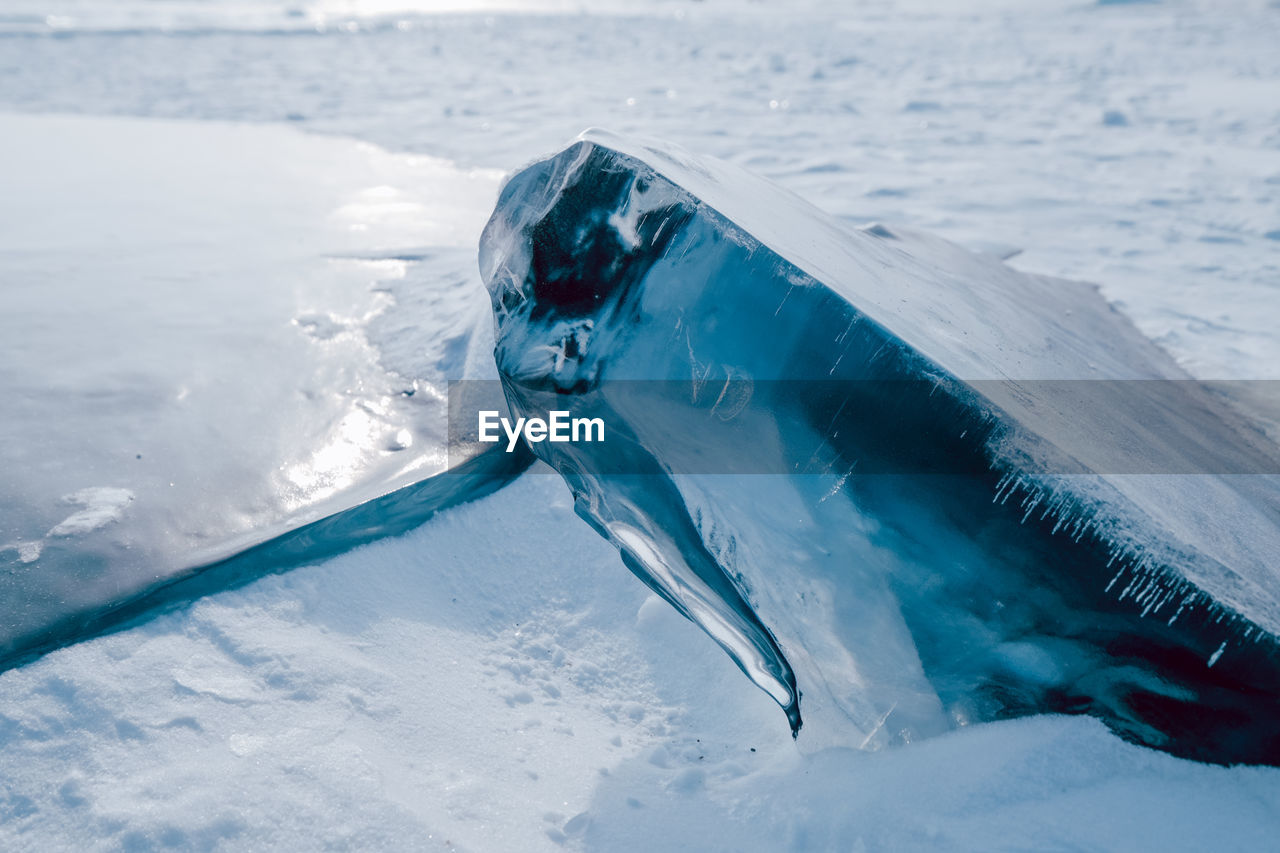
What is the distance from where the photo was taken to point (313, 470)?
6.07ft

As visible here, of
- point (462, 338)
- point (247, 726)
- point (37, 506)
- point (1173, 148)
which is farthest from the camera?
point (1173, 148)

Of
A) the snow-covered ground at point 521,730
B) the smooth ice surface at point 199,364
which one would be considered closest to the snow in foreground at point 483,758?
the snow-covered ground at point 521,730

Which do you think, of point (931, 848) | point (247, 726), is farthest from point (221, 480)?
point (931, 848)

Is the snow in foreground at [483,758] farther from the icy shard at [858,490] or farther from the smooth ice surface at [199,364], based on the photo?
the smooth ice surface at [199,364]

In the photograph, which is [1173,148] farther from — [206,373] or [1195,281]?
[206,373]

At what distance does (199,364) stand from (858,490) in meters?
1.87

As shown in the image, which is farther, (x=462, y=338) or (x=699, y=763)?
(x=462, y=338)

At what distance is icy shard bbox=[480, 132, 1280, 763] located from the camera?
1158mm

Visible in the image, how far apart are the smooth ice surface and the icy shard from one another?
0.68 metres

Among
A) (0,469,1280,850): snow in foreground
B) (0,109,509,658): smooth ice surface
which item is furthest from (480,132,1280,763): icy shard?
(0,109,509,658): smooth ice surface

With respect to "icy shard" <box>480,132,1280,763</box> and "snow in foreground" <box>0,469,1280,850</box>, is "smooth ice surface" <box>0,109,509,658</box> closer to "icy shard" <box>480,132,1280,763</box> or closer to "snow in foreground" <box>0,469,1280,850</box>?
"snow in foreground" <box>0,469,1280,850</box>

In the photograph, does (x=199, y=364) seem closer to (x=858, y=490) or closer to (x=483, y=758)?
(x=483, y=758)

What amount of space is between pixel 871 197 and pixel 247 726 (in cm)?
403

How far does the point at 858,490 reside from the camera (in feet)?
4.11
